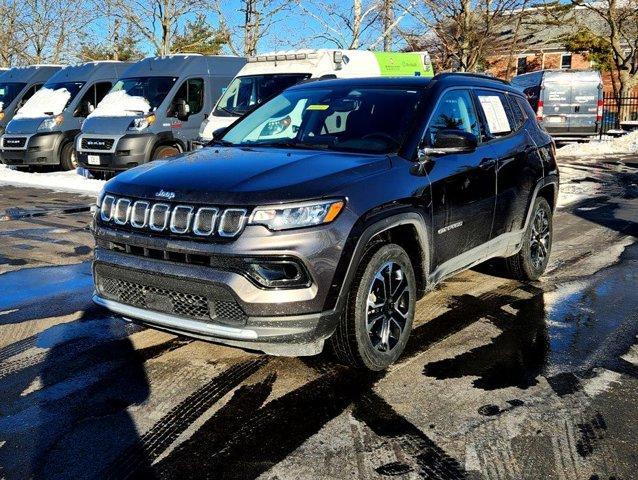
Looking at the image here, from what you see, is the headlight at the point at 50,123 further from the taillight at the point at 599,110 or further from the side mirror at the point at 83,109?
the taillight at the point at 599,110

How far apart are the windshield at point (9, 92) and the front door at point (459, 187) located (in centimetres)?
1638

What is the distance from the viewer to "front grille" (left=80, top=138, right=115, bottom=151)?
42.6 feet

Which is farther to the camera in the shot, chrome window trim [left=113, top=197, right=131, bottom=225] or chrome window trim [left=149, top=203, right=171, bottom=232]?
chrome window trim [left=113, top=197, right=131, bottom=225]

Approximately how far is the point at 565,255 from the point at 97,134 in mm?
9391

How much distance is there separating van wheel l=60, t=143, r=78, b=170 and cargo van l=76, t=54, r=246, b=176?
2.00 meters

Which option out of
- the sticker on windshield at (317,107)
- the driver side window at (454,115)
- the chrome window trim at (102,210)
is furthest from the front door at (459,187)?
the chrome window trim at (102,210)

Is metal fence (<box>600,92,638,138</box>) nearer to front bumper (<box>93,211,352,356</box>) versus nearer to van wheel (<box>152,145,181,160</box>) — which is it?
van wheel (<box>152,145,181,160</box>)

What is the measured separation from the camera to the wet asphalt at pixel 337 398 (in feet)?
10.3

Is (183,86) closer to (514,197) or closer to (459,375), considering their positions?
(514,197)

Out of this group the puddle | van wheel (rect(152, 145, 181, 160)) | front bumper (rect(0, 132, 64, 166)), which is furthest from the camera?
front bumper (rect(0, 132, 64, 166))

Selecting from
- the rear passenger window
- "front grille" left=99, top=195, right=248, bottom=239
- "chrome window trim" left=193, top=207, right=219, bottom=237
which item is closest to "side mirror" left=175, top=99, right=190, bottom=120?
the rear passenger window

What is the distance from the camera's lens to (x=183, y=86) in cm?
1345

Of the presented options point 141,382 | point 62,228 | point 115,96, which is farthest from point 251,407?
point 115,96

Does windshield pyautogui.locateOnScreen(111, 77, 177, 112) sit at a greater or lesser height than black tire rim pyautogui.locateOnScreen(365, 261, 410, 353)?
greater
